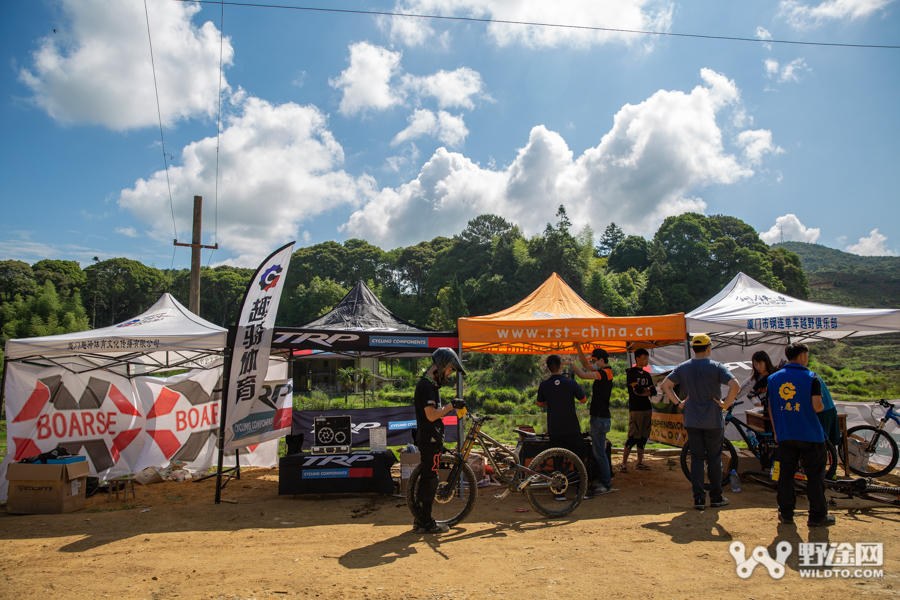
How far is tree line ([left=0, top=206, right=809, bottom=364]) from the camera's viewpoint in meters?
46.1

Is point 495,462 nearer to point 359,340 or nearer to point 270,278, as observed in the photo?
point 359,340

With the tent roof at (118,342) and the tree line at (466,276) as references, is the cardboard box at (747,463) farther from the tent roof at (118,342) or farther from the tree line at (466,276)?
the tree line at (466,276)

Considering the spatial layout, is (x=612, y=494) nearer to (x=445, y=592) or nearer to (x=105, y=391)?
(x=445, y=592)

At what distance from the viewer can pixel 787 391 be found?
4387 millimetres

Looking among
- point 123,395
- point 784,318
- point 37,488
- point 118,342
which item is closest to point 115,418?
point 123,395

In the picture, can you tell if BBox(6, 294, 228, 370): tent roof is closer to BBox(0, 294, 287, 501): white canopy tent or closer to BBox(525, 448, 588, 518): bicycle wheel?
BBox(0, 294, 287, 501): white canopy tent

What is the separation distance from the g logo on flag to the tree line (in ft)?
130

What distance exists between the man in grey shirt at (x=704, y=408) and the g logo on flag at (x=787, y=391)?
A: 43 cm

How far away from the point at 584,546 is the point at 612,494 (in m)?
2.21

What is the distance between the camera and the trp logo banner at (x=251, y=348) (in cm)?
608

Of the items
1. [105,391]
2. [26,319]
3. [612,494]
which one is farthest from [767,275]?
[26,319]

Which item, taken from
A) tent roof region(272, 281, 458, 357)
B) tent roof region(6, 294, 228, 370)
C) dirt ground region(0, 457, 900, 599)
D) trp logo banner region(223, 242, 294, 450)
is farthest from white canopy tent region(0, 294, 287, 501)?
dirt ground region(0, 457, 900, 599)

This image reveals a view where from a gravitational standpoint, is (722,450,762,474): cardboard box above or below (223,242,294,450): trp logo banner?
below

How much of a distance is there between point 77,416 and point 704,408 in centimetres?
894
